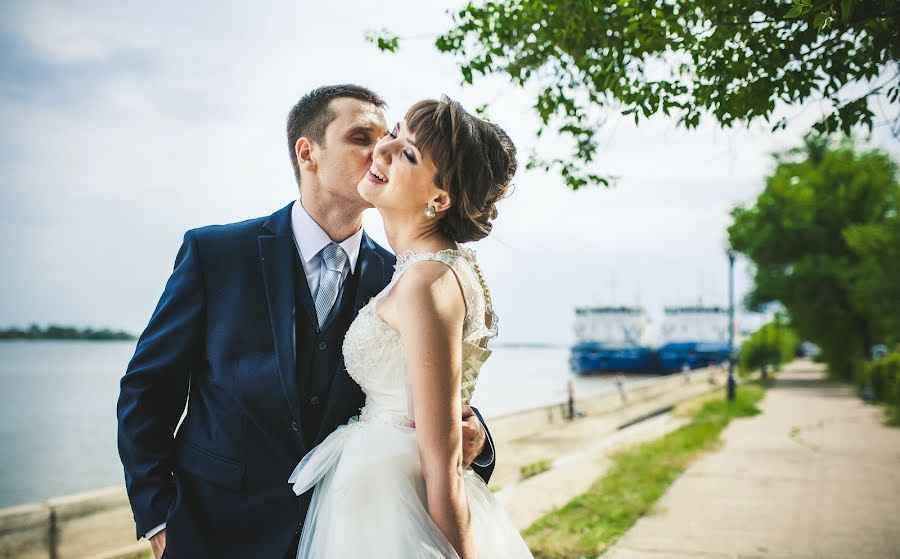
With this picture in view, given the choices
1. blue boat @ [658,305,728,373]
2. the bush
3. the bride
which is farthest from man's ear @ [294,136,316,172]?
blue boat @ [658,305,728,373]

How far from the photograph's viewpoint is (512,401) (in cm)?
4988

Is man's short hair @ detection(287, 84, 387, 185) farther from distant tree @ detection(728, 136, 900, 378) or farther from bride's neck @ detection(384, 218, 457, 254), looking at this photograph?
distant tree @ detection(728, 136, 900, 378)

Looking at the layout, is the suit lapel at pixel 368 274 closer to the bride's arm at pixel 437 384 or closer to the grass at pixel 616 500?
the bride's arm at pixel 437 384

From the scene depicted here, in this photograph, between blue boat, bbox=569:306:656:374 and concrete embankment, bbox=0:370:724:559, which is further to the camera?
blue boat, bbox=569:306:656:374

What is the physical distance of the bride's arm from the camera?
1.94 metres

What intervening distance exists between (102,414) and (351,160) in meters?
51.4

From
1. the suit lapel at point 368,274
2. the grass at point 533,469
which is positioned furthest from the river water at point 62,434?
the suit lapel at point 368,274

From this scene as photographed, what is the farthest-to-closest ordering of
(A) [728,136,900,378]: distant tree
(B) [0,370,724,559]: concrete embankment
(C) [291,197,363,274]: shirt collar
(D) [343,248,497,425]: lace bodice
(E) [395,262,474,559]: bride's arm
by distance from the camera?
(A) [728,136,900,378]: distant tree, (B) [0,370,724,559]: concrete embankment, (C) [291,197,363,274]: shirt collar, (D) [343,248,497,425]: lace bodice, (E) [395,262,474,559]: bride's arm

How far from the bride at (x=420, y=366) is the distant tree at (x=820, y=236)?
33.6m

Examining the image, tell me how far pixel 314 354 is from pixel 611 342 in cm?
9824

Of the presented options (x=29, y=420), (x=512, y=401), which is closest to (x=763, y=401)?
(x=512, y=401)

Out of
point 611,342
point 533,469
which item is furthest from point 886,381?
point 611,342

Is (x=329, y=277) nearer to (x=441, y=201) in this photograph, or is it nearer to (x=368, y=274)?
(x=368, y=274)

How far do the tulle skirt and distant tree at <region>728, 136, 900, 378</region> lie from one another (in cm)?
3384
